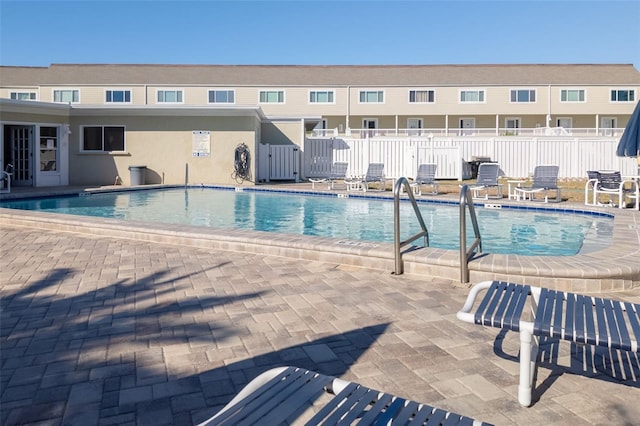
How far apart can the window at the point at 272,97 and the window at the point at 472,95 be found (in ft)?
43.5

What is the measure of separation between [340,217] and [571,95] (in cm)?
3224

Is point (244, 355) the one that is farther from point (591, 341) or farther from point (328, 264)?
point (328, 264)

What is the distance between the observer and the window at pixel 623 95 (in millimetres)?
36531

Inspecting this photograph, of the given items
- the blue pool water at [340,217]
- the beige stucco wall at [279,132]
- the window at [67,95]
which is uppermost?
the window at [67,95]

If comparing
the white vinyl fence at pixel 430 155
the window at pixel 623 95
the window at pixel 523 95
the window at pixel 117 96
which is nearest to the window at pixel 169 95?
the window at pixel 117 96

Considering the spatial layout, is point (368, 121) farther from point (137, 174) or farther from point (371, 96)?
point (137, 174)

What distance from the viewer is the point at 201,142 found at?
18.8 metres

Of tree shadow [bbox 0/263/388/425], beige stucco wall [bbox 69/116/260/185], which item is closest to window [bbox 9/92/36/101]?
beige stucco wall [bbox 69/116/260/185]

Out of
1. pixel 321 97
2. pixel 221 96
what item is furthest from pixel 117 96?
pixel 321 97

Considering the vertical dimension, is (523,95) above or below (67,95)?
above

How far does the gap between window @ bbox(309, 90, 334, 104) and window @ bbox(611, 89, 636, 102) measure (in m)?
20.8

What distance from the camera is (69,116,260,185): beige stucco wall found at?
1845 cm

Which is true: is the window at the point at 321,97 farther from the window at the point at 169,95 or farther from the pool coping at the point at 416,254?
the pool coping at the point at 416,254

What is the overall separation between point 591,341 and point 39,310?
3891 mm
